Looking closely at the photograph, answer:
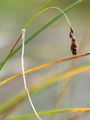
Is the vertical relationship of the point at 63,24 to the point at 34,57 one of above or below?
above

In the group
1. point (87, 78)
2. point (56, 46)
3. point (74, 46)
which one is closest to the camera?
point (74, 46)

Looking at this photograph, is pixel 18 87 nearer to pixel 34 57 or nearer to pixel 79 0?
pixel 34 57

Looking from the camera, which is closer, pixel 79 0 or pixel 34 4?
pixel 79 0

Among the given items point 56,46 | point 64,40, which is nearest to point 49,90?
point 56,46

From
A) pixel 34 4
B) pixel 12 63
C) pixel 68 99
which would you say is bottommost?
pixel 68 99

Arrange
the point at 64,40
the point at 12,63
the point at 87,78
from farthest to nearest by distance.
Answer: the point at 64,40 < the point at 87,78 < the point at 12,63

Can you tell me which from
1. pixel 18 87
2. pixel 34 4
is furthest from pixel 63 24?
pixel 18 87
